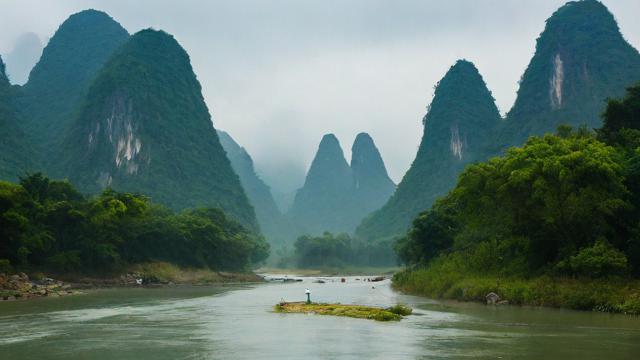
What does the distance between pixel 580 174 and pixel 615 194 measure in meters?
1.81

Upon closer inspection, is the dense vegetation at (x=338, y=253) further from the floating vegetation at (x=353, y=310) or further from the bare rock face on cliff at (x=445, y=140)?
the floating vegetation at (x=353, y=310)

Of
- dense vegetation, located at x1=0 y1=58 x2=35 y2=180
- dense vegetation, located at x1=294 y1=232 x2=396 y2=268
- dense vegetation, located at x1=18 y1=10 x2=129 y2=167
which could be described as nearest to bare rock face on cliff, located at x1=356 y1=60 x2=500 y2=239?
dense vegetation, located at x1=294 y1=232 x2=396 y2=268

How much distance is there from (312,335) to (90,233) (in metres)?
44.0

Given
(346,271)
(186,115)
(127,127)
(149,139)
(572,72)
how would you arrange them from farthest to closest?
1. (186,115)
2. (149,139)
3. (127,127)
4. (572,72)
5. (346,271)

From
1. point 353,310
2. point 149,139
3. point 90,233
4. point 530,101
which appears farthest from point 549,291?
point 149,139

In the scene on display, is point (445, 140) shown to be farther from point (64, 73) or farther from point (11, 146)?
point (64, 73)

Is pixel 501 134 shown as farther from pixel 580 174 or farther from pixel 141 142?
pixel 580 174

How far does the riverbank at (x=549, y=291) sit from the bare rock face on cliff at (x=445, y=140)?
106046mm

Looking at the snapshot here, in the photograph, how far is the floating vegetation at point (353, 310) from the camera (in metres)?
24.2

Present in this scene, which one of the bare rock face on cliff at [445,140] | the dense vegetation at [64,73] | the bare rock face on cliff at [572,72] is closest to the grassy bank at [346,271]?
the bare rock face on cliff at [445,140]

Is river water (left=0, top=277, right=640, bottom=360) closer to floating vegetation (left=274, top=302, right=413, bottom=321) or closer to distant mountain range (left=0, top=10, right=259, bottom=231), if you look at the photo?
Answer: floating vegetation (left=274, top=302, right=413, bottom=321)

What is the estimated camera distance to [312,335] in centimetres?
1911

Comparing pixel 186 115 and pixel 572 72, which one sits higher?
pixel 572 72

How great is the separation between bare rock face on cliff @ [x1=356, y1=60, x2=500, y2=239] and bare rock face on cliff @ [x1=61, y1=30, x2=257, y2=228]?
37.0 m
